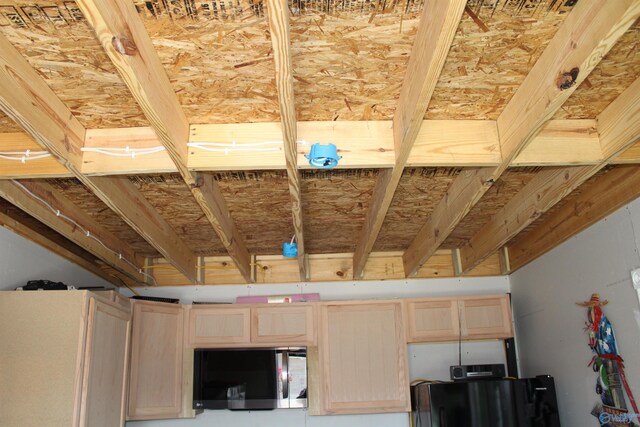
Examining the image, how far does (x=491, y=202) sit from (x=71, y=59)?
7.80 feet

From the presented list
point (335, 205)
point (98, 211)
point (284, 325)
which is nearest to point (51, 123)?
point (98, 211)

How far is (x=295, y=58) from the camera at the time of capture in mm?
1852

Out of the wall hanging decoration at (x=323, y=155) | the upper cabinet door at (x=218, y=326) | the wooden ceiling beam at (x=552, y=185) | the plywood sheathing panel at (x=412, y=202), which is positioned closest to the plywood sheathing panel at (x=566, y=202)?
the wooden ceiling beam at (x=552, y=185)

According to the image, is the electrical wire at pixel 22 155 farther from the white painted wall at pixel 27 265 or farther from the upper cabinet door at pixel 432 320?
the upper cabinet door at pixel 432 320

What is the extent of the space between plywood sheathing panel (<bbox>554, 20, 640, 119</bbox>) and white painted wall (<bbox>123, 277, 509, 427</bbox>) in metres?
2.24

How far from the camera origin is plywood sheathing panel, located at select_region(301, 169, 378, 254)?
9.36ft

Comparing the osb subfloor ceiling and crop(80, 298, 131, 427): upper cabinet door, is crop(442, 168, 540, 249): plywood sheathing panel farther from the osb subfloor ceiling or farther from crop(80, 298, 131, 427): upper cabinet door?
crop(80, 298, 131, 427): upper cabinet door

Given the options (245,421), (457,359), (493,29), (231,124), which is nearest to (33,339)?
(231,124)

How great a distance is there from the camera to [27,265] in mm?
3287

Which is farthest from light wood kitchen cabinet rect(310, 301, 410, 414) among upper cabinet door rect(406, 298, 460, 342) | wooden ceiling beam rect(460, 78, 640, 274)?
wooden ceiling beam rect(460, 78, 640, 274)

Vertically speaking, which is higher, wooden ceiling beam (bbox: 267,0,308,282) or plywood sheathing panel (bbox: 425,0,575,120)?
plywood sheathing panel (bbox: 425,0,575,120)

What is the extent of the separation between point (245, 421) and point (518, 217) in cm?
232

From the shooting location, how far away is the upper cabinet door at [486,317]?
3975 millimetres

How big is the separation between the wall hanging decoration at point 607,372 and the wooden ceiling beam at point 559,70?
3.15ft
